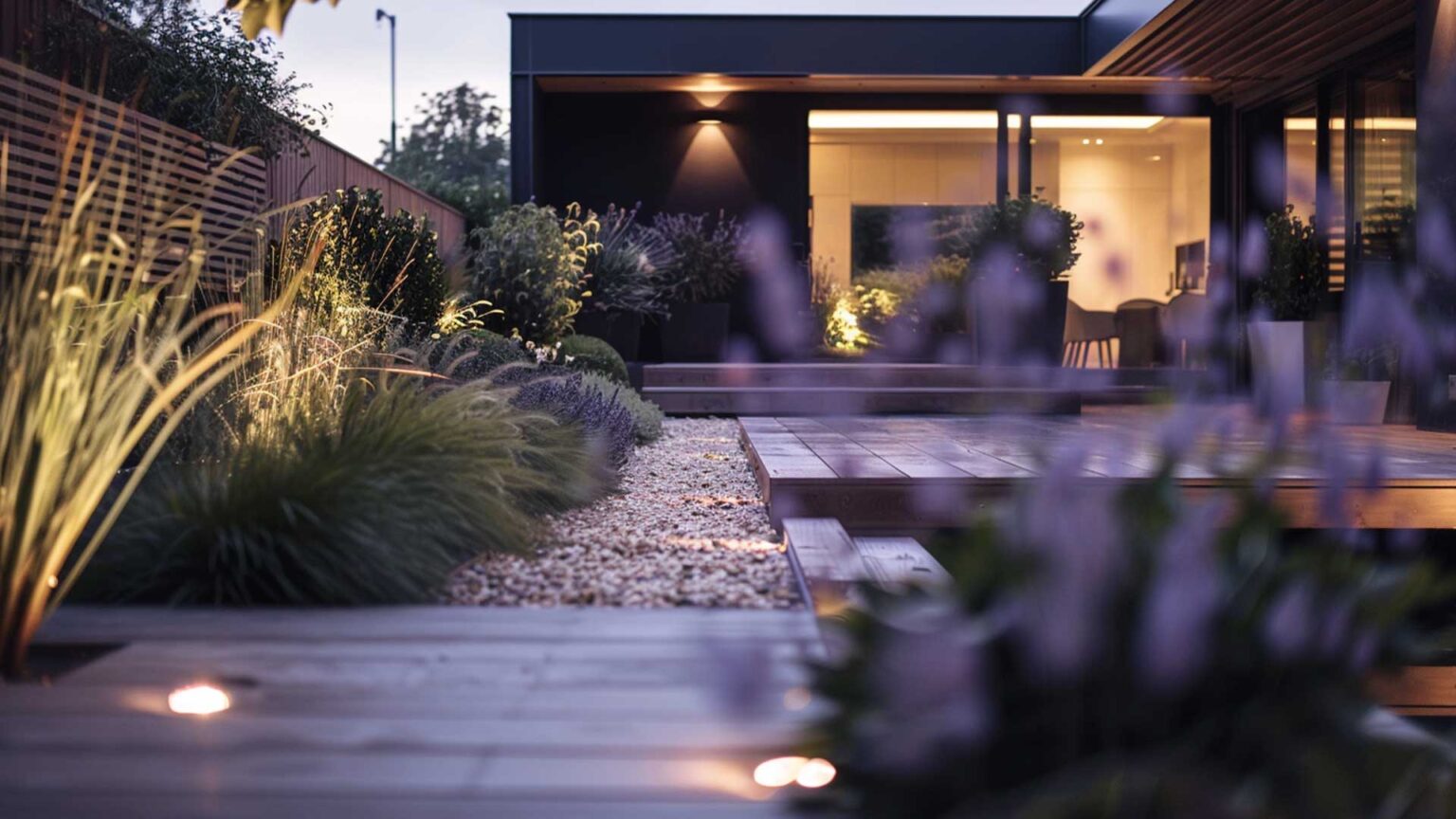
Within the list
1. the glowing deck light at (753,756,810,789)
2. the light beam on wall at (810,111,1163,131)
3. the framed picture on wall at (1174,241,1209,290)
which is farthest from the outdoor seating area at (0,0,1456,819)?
the framed picture on wall at (1174,241,1209,290)

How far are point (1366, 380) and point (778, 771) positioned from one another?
21.0 feet

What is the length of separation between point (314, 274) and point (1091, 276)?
1004cm

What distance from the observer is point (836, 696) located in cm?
141

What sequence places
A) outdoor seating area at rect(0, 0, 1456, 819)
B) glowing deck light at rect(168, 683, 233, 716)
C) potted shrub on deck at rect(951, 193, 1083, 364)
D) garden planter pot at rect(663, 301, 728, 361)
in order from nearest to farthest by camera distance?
outdoor seating area at rect(0, 0, 1456, 819) < glowing deck light at rect(168, 683, 233, 716) < potted shrub on deck at rect(951, 193, 1083, 364) < garden planter pot at rect(663, 301, 728, 361)

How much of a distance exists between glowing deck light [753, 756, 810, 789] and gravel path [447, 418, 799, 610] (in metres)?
0.92

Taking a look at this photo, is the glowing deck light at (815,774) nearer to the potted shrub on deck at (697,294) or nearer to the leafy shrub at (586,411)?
the leafy shrub at (586,411)

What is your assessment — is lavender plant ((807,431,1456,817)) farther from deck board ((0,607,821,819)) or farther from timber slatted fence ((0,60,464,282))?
timber slatted fence ((0,60,464,282))

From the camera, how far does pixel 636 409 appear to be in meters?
6.64

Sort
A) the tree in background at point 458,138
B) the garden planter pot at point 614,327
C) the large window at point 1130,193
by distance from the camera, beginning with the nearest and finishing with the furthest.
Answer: the garden planter pot at point 614,327, the large window at point 1130,193, the tree in background at point 458,138

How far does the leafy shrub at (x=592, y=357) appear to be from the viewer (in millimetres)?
7695

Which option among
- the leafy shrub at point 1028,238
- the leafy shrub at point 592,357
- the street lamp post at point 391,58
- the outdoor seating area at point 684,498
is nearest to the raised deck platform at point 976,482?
the outdoor seating area at point 684,498

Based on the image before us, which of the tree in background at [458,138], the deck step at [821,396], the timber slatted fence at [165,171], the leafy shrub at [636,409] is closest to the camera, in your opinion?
the timber slatted fence at [165,171]

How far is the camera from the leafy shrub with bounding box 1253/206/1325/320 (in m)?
7.75

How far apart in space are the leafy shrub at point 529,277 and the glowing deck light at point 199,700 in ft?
19.7
